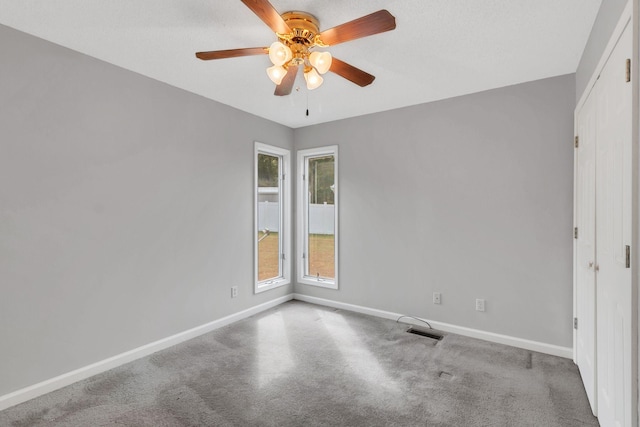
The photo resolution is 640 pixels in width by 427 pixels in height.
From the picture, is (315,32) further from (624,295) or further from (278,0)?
(624,295)

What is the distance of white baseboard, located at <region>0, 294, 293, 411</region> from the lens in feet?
6.83

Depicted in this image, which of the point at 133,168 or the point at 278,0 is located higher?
the point at 278,0

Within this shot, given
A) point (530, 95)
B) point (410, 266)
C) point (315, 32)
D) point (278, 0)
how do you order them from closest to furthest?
point (278, 0)
point (315, 32)
point (530, 95)
point (410, 266)

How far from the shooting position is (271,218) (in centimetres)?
433

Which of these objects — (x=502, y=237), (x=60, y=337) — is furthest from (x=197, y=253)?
(x=502, y=237)

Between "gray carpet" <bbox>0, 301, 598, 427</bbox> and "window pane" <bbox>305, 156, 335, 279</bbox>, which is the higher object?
"window pane" <bbox>305, 156, 335, 279</bbox>

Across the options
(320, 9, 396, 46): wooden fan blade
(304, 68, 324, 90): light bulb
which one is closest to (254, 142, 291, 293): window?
(304, 68, 324, 90): light bulb

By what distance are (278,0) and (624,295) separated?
2212mm

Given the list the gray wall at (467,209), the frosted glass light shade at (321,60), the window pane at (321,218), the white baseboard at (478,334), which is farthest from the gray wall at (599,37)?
the window pane at (321,218)

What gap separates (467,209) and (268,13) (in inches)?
101

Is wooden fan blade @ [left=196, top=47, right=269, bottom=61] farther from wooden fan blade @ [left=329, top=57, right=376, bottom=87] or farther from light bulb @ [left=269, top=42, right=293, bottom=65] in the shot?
wooden fan blade @ [left=329, top=57, right=376, bottom=87]

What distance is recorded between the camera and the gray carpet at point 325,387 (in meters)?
1.96

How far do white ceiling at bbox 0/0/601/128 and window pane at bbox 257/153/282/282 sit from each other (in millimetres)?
1255

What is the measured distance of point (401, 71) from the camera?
8.73ft
